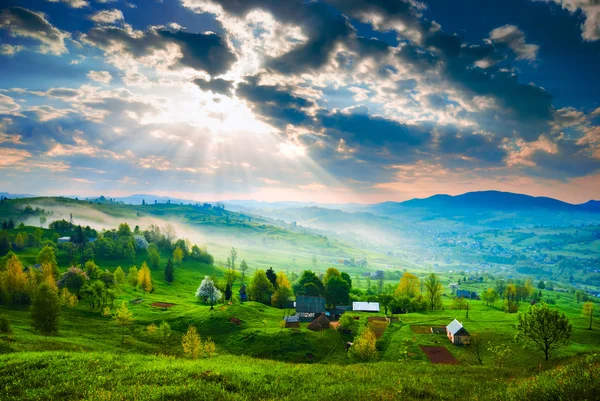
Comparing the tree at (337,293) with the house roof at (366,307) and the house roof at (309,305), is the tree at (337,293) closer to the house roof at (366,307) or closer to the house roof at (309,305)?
the house roof at (366,307)

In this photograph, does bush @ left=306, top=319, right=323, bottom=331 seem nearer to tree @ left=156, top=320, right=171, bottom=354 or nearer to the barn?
the barn

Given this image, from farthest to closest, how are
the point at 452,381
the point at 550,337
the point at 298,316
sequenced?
the point at 298,316
the point at 550,337
the point at 452,381

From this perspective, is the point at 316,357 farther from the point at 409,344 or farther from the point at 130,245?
the point at 130,245

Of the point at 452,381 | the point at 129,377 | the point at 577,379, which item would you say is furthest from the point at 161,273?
the point at 577,379

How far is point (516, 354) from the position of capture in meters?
65.1

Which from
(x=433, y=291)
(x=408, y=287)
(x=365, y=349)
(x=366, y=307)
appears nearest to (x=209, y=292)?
(x=366, y=307)

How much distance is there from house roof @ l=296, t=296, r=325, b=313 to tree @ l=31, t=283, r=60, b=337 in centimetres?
6329

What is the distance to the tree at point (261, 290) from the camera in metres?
121

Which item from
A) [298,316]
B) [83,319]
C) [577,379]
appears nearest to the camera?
[577,379]

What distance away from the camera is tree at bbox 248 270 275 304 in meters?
121

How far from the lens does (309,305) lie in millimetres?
99375

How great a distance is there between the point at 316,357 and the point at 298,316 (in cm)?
2505

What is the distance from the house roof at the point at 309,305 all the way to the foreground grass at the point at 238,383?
67698mm

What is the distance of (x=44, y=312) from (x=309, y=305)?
68.6 m
